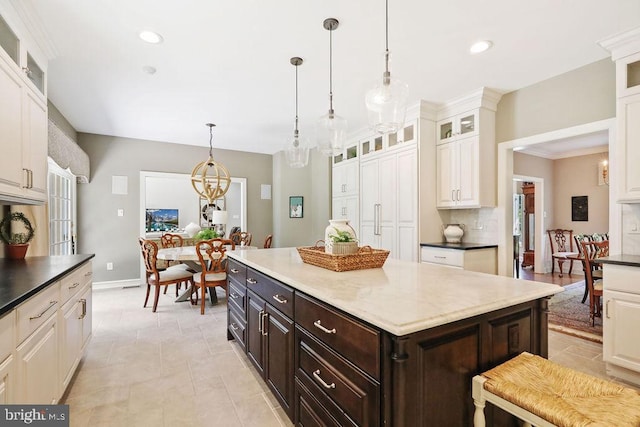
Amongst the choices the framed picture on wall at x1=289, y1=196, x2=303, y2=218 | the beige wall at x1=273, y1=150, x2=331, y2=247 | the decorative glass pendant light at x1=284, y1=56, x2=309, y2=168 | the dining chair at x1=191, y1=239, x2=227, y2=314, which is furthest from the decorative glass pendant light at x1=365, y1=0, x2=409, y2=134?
the framed picture on wall at x1=289, y1=196, x2=303, y2=218

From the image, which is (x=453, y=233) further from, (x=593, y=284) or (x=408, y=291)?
(x=408, y=291)

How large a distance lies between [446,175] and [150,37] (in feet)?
11.3

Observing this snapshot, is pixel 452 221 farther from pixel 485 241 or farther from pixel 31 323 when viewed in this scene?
pixel 31 323

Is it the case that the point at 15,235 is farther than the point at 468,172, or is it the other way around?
the point at 468,172

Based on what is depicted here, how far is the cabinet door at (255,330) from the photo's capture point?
6.84ft

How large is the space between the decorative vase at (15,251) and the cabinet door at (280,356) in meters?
2.06

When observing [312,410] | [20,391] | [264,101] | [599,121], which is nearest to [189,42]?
[264,101]

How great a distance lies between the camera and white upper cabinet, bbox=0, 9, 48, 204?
6.31 ft

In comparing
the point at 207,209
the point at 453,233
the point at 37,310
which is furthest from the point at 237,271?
the point at 207,209

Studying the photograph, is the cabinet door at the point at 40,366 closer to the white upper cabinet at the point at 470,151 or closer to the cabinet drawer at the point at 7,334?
the cabinet drawer at the point at 7,334

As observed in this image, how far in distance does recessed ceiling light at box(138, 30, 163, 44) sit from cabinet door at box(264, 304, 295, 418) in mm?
2240

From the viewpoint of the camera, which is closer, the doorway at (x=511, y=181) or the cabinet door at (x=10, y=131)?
the cabinet door at (x=10, y=131)

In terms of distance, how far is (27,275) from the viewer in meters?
1.80

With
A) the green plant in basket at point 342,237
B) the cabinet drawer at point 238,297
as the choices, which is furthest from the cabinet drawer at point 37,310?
the green plant in basket at point 342,237
